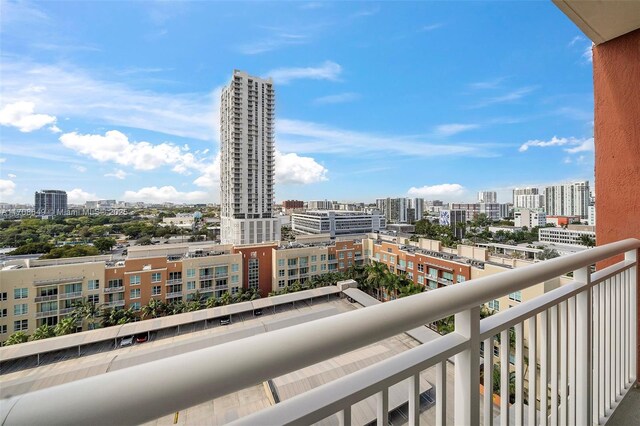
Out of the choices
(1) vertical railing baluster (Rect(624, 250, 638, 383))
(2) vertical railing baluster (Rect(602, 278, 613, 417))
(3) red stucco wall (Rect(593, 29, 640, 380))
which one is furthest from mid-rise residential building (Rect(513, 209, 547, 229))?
(2) vertical railing baluster (Rect(602, 278, 613, 417))

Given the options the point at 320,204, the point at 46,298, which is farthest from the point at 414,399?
the point at 320,204

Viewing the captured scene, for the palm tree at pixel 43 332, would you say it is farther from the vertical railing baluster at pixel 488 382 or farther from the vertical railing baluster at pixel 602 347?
the vertical railing baluster at pixel 602 347

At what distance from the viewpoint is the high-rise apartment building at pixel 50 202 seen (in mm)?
2445

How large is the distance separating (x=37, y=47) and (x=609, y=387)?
3.77 meters

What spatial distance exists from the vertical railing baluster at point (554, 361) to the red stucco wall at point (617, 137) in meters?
0.79

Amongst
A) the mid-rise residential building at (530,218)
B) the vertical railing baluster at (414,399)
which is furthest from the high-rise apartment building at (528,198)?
the vertical railing baluster at (414,399)

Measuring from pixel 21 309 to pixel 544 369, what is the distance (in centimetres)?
955

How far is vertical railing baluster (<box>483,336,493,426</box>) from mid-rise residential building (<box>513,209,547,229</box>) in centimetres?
3179

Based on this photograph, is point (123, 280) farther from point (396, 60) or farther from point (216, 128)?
point (216, 128)

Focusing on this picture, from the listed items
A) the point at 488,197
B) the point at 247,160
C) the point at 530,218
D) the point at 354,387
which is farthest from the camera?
the point at 488,197

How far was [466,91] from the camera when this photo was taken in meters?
15.0

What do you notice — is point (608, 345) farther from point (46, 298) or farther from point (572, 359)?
point (46, 298)

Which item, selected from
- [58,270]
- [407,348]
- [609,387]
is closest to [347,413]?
[407,348]

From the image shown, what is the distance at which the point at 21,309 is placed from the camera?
20.8 feet
